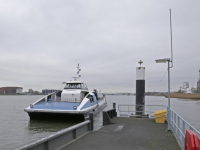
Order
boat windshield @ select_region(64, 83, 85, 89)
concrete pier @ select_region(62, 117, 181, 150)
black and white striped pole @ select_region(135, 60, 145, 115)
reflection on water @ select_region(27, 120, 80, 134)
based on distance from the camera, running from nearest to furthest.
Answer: concrete pier @ select_region(62, 117, 181, 150)
black and white striped pole @ select_region(135, 60, 145, 115)
reflection on water @ select_region(27, 120, 80, 134)
boat windshield @ select_region(64, 83, 85, 89)

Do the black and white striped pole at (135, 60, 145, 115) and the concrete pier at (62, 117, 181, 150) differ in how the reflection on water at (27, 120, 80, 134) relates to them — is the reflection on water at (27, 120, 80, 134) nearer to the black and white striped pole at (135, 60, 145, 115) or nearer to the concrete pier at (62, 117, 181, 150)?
the black and white striped pole at (135, 60, 145, 115)

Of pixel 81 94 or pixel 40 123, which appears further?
pixel 81 94

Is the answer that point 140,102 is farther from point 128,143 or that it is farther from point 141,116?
point 128,143

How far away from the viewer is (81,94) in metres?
24.1

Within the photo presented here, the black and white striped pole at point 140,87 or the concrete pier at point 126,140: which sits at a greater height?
the black and white striped pole at point 140,87

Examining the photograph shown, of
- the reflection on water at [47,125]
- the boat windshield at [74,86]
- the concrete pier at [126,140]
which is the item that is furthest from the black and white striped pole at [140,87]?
the boat windshield at [74,86]

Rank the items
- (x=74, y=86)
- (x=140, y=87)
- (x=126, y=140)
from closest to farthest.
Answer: (x=126, y=140), (x=140, y=87), (x=74, y=86)

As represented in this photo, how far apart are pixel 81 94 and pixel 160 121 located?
43.1ft

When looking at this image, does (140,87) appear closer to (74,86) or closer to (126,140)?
(126,140)

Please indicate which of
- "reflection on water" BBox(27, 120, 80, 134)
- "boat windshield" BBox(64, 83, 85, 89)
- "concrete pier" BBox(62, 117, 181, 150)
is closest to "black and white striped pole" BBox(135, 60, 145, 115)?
"concrete pier" BBox(62, 117, 181, 150)

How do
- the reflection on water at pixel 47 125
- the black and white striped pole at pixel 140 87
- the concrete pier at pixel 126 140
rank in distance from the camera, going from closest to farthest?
the concrete pier at pixel 126 140 → the black and white striped pole at pixel 140 87 → the reflection on water at pixel 47 125

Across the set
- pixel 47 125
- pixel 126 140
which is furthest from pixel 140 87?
pixel 47 125

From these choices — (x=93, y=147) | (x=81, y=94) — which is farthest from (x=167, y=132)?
(x=81, y=94)

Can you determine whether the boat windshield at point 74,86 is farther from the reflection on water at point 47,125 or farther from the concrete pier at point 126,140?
the concrete pier at point 126,140
